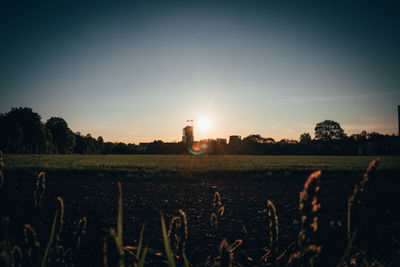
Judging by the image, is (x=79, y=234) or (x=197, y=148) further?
(x=197, y=148)

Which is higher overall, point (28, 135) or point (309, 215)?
point (28, 135)

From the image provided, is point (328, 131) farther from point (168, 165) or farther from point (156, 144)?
point (168, 165)

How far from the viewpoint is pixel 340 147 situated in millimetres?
97375

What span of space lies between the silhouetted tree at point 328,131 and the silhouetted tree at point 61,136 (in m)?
152

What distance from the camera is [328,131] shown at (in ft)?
492

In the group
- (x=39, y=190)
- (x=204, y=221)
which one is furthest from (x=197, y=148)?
(x=39, y=190)

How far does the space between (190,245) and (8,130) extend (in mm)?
100559

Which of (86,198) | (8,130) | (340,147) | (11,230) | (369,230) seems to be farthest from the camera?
(340,147)

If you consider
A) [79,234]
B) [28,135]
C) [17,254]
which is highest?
[28,135]

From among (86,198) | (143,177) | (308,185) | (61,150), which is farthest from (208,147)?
(308,185)

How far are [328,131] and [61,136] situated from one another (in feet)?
529

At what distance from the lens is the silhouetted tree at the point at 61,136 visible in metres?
111

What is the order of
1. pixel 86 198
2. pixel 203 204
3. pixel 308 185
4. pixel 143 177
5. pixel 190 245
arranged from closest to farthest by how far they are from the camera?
pixel 308 185
pixel 190 245
pixel 203 204
pixel 86 198
pixel 143 177

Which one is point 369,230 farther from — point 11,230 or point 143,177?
point 143,177
